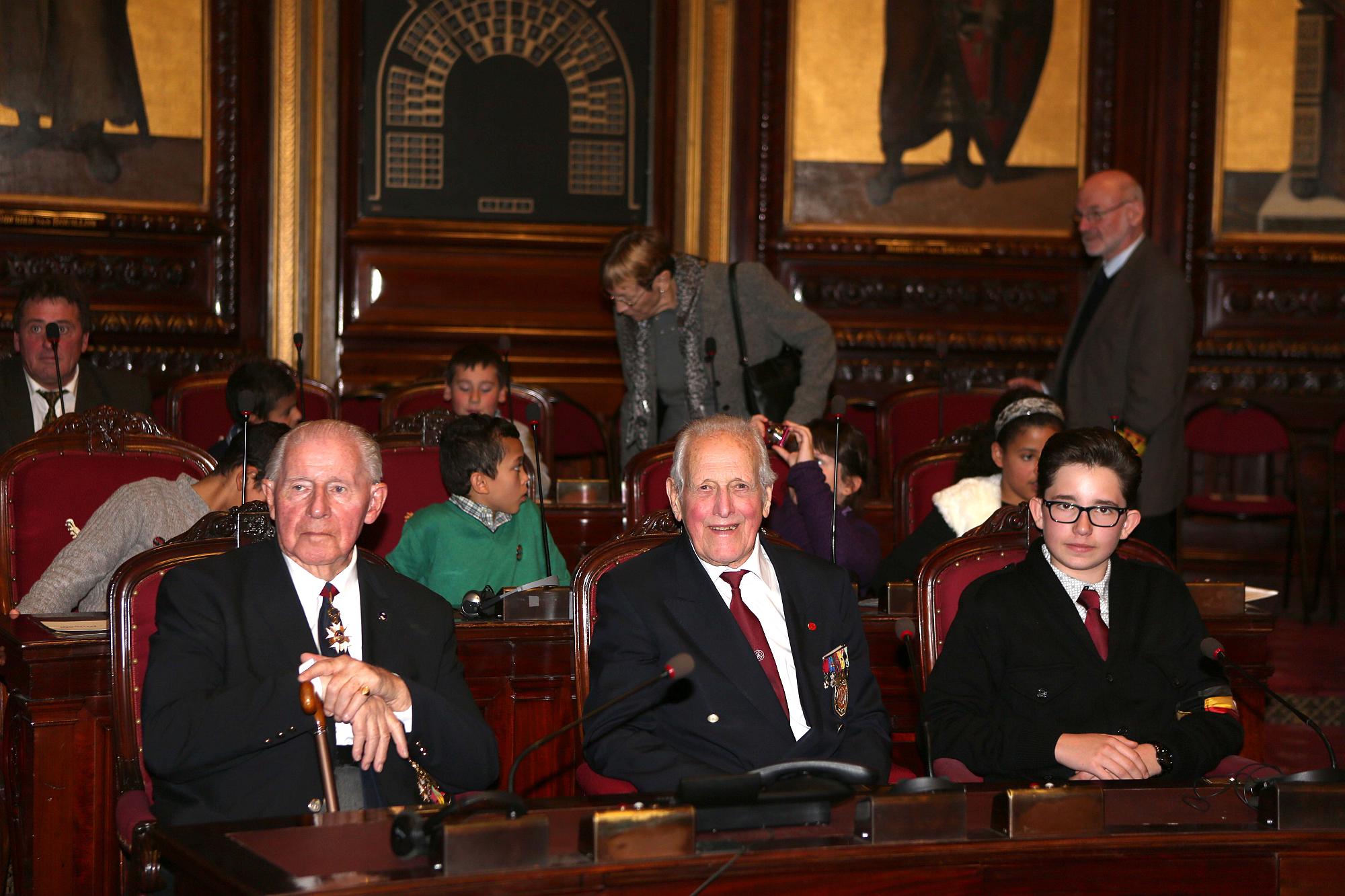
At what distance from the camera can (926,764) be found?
234 centimetres

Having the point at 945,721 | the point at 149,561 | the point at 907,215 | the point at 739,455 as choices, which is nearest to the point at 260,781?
the point at 149,561

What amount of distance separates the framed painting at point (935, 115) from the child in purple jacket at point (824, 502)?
10.4ft

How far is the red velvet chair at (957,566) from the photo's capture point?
9.68 feet

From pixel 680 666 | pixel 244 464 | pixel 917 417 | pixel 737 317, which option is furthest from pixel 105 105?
pixel 680 666

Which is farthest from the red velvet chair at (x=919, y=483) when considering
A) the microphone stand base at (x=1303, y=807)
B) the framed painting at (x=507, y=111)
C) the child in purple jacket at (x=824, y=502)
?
the framed painting at (x=507, y=111)

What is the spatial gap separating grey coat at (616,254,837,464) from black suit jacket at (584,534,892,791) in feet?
7.29

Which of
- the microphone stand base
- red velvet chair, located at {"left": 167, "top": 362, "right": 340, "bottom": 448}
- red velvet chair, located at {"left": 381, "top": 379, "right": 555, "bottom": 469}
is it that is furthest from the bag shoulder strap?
the microphone stand base

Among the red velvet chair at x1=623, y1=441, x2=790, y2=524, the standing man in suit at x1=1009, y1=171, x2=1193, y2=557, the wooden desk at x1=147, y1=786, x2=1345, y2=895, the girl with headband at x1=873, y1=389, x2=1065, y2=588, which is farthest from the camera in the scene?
the standing man in suit at x1=1009, y1=171, x2=1193, y2=557

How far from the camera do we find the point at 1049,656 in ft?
8.93

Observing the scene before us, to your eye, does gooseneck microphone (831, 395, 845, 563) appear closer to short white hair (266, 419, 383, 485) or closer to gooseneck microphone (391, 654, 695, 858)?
short white hair (266, 419, 383, 485)

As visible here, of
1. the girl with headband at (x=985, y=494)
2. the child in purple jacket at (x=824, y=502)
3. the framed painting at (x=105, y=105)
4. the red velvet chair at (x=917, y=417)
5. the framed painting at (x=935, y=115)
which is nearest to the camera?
the child in purple jacket at (x=824, y=502)

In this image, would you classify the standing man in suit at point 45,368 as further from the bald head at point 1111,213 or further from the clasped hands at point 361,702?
the bald head at point 1111,213

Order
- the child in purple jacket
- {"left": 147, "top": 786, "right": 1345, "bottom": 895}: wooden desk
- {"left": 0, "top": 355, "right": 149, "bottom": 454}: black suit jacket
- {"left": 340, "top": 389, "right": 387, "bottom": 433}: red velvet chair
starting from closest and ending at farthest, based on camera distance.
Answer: {"left": 147, "top": 786, "right": 1345, "bottom": 895}: wooden desk, the child in purple jacket, {"left": 0, "top": 355, "right": 149, "bottom": 454}: black suit jacket, {"left": 340, "top": 389, "right": 387, "bottom": 433}: red velvet chair

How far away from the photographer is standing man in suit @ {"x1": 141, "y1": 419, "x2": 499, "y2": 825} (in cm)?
228
